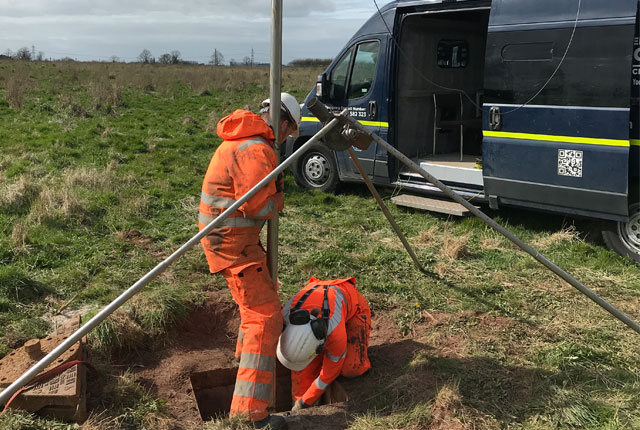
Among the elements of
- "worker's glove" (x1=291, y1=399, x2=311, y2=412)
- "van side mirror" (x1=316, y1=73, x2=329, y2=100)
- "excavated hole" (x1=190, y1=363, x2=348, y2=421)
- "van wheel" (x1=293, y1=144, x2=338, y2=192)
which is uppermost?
"van side mirror" (x1=316, y1=73, x2=329, y2=100)

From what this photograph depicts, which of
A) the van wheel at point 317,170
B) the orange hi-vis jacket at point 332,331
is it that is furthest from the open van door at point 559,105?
the orange hi-vis jacket at point 332,331

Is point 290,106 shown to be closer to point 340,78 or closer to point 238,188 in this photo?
point 238,188

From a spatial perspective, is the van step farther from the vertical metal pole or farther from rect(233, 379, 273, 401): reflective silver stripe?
rect(233, 379, 273, 401): reflective silver stripe

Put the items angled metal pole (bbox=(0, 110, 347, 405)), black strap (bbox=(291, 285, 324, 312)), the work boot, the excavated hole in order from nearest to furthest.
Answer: angled metal pole (bbox=(0, 110, 347, 405)) → the work boot → black strap (bbox=(291, 285, 324, 312)) → the excavated hole

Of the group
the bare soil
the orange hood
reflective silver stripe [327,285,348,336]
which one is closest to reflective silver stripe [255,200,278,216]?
the orange hood

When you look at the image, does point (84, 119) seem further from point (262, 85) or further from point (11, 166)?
point (262, 85)

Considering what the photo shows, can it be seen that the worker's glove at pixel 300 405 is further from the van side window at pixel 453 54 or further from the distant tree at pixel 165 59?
the distant tree at pixel 165 59

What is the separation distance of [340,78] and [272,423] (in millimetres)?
5861

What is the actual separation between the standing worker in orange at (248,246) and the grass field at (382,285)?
23.6 inches

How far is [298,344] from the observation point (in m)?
3.56

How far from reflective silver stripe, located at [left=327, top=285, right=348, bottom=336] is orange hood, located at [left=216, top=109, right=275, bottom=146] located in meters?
1.19

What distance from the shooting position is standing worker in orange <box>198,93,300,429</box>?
3455mm

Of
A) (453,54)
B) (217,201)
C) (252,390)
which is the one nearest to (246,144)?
(217,201)

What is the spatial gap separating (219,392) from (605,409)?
8.73 ft
